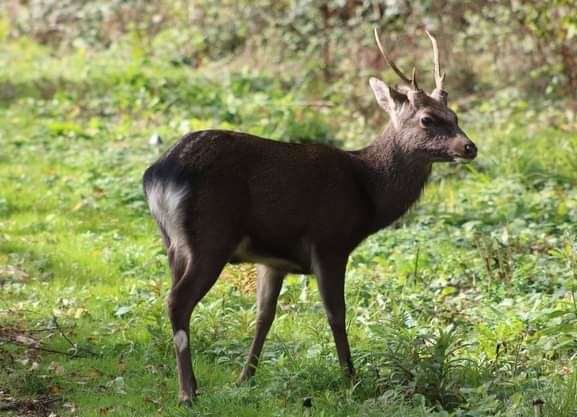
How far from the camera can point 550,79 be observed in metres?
14.4

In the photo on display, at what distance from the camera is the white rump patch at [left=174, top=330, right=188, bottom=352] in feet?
20.9

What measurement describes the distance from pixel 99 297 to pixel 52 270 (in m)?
0.79

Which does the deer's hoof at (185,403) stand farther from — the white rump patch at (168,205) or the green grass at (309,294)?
the white rump patch at (168,205)

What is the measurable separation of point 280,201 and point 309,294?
1766 millimetres

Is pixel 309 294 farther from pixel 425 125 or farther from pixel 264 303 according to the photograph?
pixel 425 125

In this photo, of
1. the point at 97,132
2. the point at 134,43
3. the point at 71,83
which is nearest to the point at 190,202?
the point at 97,132

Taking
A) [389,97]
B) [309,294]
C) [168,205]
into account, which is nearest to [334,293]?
[168,205]

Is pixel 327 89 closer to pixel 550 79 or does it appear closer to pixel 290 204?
pixel 550 79

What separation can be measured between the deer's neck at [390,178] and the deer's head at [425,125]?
6 cm

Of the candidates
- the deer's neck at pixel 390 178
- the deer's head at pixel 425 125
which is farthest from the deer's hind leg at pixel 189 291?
the deer's head at pixel 425 125

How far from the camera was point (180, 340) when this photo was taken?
20.9 ft

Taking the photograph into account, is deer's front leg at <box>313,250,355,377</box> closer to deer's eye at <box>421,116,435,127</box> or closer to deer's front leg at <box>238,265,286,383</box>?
deer's front leg at <box>238,265,286,383</box>

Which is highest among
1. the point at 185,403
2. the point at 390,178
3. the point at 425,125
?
the point at 425,125

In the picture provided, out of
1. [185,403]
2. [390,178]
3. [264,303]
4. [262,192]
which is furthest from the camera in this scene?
[390,178]
